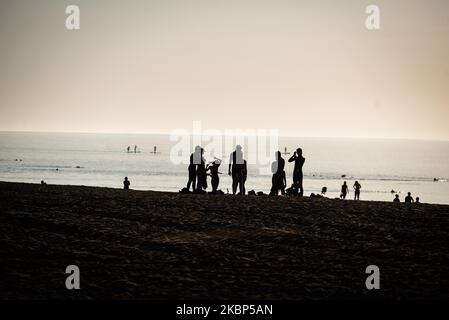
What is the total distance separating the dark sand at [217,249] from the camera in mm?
10558

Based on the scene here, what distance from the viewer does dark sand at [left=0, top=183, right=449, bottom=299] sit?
1056 cm

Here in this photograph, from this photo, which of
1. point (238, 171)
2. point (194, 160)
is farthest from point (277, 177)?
point (194, 160)

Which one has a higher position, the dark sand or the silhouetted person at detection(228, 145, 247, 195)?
the silhouetted person at detection(228, 145, 247, 195)

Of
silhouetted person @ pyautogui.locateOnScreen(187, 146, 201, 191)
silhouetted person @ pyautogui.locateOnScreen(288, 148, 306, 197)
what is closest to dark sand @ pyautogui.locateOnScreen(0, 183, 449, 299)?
silhouetted person @ pyautogui.locateOnScreen(288, 148, 306, 197)

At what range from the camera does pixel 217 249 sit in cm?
1357

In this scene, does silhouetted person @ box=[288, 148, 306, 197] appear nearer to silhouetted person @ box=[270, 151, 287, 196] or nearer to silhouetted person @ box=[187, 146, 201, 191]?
silhouetted person @ box=[270, 151, 287, 196]

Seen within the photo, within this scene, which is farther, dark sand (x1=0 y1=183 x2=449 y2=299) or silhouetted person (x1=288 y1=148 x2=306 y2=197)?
silhouetted person (x1=288 y1=148 x2=306 y2=197)

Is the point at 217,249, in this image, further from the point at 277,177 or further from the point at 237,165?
the point at 277,177

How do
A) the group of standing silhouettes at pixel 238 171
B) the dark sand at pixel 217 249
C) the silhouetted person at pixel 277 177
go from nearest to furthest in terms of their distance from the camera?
the dark sand at pixel 217 249 → the group of standing silhouettes at pixel 238 171 → the silhouetted person at pixel 277 177

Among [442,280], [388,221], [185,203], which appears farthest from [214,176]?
[442,280]

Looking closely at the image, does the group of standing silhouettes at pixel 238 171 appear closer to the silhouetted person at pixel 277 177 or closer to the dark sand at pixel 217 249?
the silhouetted person at pixel 277 177

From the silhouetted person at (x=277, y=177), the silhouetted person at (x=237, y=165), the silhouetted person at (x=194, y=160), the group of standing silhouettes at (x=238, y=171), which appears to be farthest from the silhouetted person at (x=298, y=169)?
the silhouetted person at (x=194, y=160)
